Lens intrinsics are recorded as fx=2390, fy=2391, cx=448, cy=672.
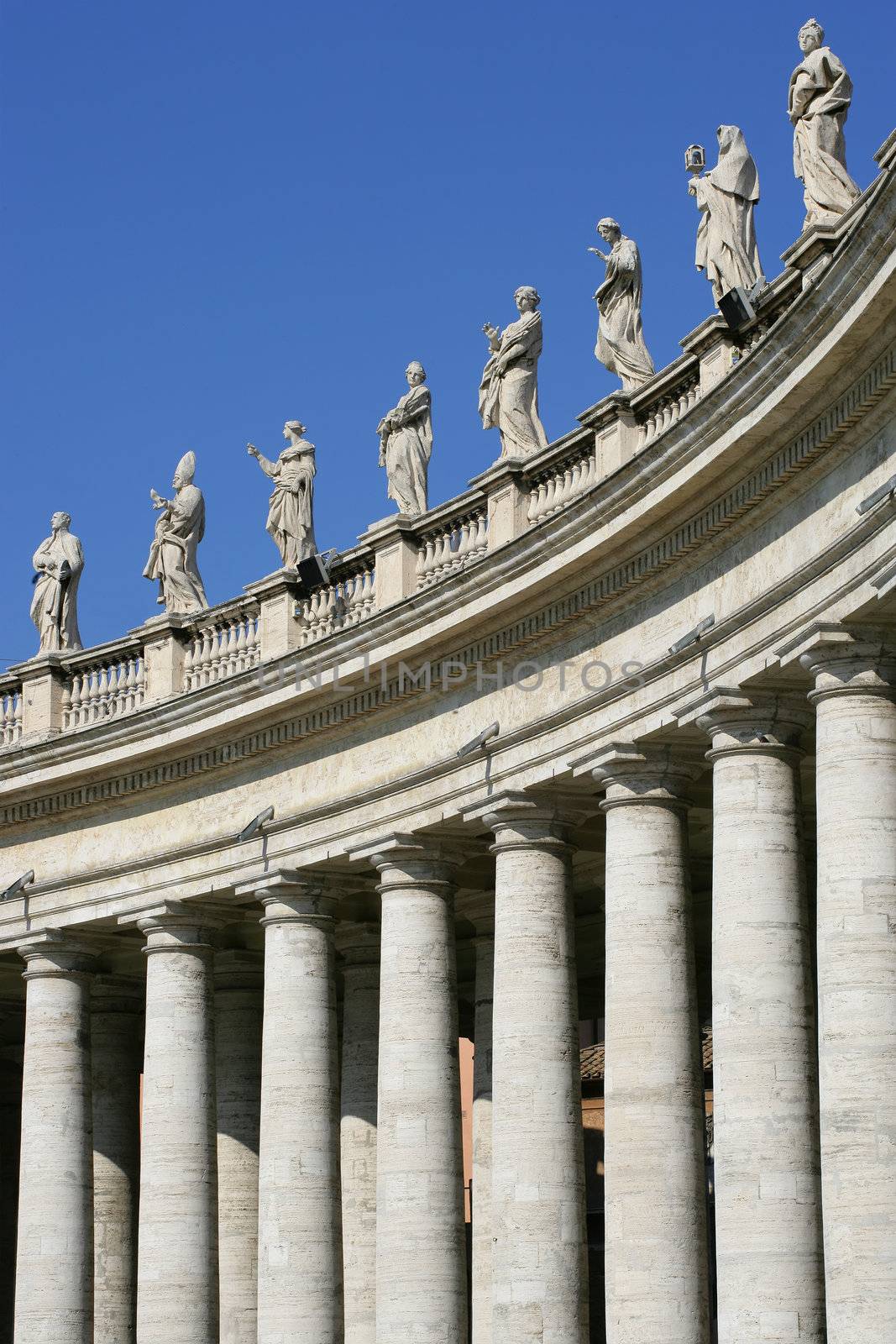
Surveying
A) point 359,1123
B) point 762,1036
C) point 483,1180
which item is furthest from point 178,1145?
point 762,1036

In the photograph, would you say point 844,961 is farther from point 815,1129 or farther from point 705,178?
point 705,178

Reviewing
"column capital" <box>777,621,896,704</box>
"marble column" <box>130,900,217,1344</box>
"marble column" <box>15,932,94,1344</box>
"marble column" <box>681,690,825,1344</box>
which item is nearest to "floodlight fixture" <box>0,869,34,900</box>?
"marble column" <box>15,932,94,1344</box>

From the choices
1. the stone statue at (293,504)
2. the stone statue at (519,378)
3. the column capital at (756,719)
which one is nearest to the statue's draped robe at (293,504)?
the stone statue at (293,504)

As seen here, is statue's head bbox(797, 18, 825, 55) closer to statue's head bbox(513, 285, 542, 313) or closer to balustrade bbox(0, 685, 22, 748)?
statue's head bbox(513, 285, 542, 313)

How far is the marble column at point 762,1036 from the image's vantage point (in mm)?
47688

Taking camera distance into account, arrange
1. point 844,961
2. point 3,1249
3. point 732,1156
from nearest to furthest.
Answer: point 844,961 < point 732,1156 < point 3,1249

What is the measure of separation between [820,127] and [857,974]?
18.1 metres

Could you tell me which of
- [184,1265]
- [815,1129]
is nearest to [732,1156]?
[815,1129]

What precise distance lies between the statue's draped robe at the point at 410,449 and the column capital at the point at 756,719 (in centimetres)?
2008

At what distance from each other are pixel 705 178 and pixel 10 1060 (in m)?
56.7

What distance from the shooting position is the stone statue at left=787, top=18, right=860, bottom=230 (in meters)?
49.7

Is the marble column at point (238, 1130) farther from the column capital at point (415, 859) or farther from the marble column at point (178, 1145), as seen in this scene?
the column capital at point (415, 859)

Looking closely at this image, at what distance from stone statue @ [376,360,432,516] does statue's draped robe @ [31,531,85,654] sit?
16.4 meters

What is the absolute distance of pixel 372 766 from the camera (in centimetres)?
6575
